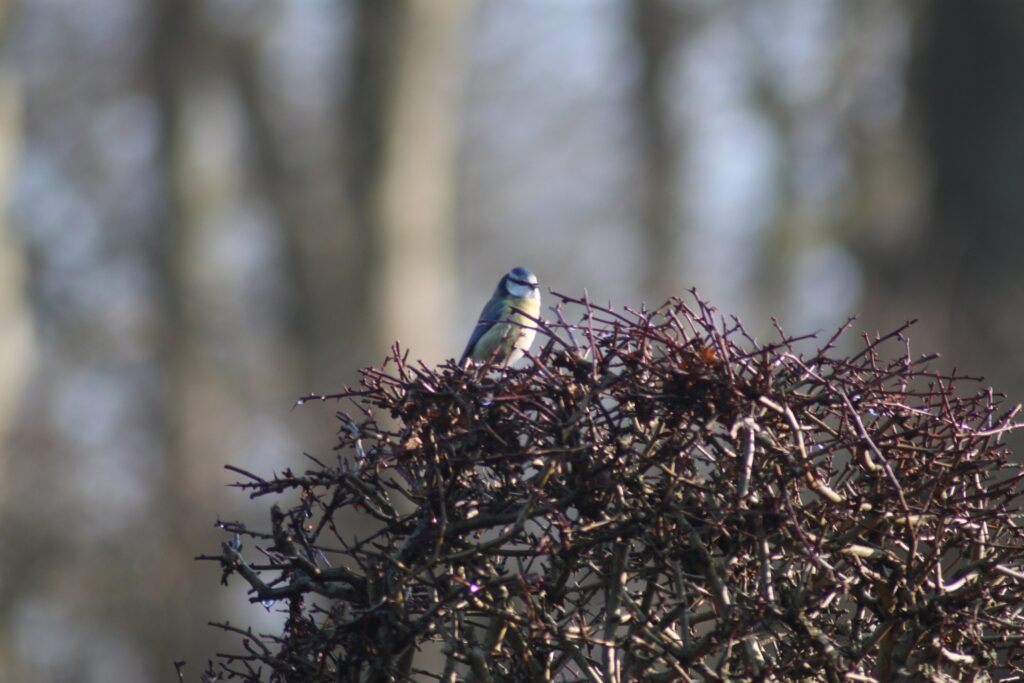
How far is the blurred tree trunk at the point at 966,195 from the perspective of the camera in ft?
37.8

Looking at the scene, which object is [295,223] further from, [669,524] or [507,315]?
[669,524]

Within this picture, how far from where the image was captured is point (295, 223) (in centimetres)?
1477

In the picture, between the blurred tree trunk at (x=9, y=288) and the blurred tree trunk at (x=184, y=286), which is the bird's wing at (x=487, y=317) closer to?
the blurred tree trunk at (x=9, y=288)

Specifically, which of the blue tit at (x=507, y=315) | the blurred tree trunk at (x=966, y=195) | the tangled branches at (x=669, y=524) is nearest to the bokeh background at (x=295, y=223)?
the blurred tree trunk at (x=966, y=195)

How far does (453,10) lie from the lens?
14023 millimetres

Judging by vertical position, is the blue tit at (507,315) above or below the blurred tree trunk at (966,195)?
below

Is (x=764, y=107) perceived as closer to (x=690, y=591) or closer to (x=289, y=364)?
(x=289, y=364)

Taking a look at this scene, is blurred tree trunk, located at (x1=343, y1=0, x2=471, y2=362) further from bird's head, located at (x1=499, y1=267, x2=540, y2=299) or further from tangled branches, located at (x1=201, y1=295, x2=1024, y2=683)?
tangled branches, located at (x1=201, y1=295, x2=1024, y2=683)

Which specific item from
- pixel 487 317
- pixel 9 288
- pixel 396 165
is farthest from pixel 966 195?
pixel 9 288

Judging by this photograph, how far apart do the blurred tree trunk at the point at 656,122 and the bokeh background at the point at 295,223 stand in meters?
0.04

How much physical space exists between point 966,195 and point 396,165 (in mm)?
6004

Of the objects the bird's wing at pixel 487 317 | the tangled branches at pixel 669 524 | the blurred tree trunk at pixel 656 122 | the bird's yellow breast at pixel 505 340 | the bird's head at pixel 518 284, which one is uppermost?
the blurred tree trunk at pixel 656 122

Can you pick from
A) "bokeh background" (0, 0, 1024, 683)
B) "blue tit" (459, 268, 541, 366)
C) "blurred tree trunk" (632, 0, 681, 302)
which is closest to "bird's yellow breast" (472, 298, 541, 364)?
"blue tit" (459, 268, 541, 366)

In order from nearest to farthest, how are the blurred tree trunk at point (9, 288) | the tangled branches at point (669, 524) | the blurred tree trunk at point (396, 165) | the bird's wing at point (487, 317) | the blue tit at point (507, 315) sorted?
the tangled branches at point (669, 524) → the blue tit at point (507, 315) → the bird's wing at point (487, 317) → the blurred tree trunk at point (9, 288) → the blurred tree trunk at point (396, 165)
